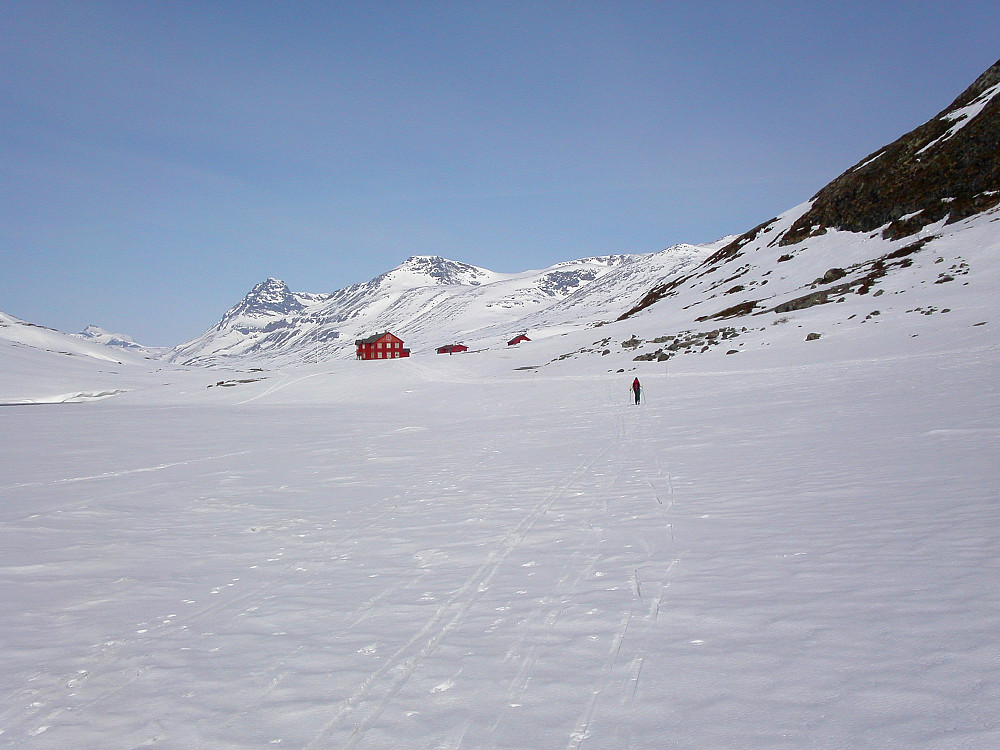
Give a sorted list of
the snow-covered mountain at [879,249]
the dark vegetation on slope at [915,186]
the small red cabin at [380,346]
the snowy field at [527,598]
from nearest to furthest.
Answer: the snowy field at [527,598] < the snow-covered mountain at [879,249] < the dark vegetation on slope at [915,186] < the small red cabin at [380,346]

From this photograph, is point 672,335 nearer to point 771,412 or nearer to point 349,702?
point 771,412

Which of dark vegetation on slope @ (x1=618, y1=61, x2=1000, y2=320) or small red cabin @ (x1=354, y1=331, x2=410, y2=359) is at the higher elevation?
dark vegetation on slope @ (x1=618, y1=61, x2=1000, y2=320)

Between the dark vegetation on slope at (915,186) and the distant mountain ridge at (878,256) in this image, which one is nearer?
the distant mountain ridge at (878,256)

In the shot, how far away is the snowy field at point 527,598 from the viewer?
162 inches

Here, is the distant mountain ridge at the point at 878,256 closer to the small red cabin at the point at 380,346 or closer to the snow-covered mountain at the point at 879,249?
the snow-covered mountain at the point at 879,249

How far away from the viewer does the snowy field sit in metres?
4.12

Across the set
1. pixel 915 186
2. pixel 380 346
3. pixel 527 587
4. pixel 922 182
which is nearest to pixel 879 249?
pixel 915 186

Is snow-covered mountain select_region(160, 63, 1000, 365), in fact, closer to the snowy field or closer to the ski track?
the snowy field

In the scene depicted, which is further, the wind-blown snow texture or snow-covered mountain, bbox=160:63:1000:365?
snow-covered mountain, bbox=160:63:1000:365

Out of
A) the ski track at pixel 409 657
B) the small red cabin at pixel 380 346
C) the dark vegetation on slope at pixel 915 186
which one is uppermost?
the dark vegetation on slope at pixel 915 186

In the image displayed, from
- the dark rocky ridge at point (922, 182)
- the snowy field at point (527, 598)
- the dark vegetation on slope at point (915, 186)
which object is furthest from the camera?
the dark rocky ridge at point (922, 182)

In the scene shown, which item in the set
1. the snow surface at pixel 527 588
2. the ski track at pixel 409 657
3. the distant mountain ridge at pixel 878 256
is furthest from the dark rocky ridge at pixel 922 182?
the ski track at pixel 409 657

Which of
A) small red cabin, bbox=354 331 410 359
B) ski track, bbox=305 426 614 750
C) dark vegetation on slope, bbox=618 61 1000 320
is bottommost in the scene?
ski track, bbox=305 426 614 750

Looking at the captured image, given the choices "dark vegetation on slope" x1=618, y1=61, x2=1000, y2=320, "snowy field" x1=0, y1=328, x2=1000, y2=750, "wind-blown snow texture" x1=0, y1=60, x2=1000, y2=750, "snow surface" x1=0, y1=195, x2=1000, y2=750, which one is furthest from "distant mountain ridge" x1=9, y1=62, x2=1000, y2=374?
"snowy field" x1=0, y1=328, x2=1000, y2=750
